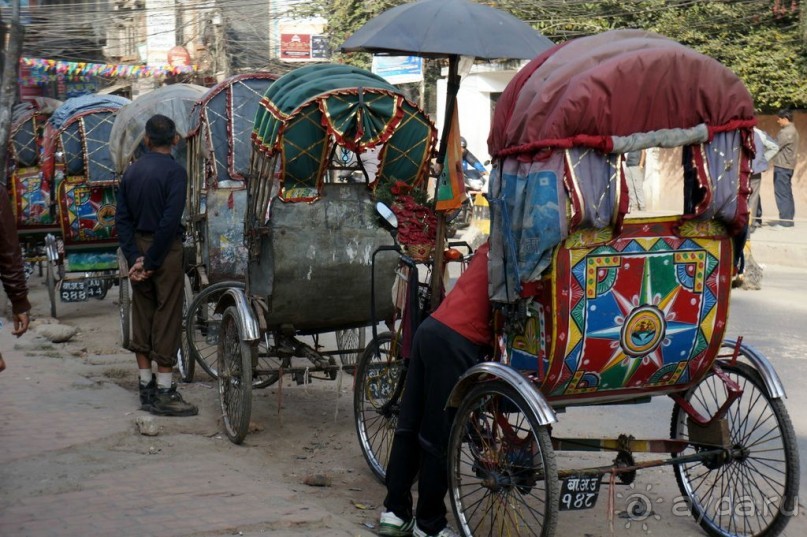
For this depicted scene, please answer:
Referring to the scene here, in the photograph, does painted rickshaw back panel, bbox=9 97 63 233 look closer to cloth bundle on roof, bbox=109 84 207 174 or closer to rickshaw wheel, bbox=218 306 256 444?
cloth bundle on roof, bbox=109 84 207 174

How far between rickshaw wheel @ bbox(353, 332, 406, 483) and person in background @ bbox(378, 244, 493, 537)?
2.30ft

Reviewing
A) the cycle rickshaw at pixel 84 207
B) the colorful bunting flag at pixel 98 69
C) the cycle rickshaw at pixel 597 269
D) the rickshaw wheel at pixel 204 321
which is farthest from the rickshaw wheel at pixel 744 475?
the colorful bunting flag at pixel 98 69

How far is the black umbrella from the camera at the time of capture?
4.76 metres

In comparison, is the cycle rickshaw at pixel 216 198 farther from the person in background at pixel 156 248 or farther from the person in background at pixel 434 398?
the person in background at pixel 434 398

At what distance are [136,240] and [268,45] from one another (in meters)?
24.5

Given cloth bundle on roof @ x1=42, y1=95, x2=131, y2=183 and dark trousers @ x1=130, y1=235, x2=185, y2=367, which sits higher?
cloth bundle on roof @ x1=42, y1=95, x2=131, y2=183

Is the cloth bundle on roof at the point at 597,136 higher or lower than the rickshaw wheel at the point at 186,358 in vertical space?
higher

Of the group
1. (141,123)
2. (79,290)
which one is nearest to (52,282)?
(79,290)

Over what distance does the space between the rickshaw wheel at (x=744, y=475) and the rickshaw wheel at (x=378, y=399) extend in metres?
1.44

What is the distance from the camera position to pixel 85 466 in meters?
5.55

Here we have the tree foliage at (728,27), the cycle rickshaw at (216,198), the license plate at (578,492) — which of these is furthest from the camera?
the tree foliage at (728,27)

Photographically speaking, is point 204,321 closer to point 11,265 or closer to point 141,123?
point 141,123

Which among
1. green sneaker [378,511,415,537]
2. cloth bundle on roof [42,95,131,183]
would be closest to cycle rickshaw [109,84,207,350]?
cloth bundle on roof [42,95,131,183]

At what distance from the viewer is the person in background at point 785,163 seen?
56.9 ft
